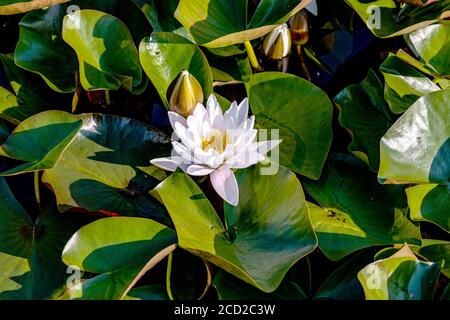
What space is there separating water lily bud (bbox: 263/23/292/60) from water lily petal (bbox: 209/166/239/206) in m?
0.56

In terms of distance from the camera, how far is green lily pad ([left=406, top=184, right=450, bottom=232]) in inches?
57.2

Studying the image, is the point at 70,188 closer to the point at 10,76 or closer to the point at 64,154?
the point at 64,154

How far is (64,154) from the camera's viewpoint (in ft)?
5.10

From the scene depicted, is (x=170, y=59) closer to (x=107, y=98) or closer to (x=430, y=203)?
(x=107, y=98)

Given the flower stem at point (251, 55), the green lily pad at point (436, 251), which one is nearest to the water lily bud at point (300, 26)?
the flower stem at point (251, 55)

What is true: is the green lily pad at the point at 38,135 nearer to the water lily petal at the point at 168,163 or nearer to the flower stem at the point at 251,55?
the water lily petal at the point at 168,163

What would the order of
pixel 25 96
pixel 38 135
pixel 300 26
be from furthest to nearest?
1. pixel 300 26
2. pixel 25 96
3. pixel 38 135

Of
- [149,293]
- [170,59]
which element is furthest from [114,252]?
[170,59]

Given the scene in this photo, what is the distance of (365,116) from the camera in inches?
66.7

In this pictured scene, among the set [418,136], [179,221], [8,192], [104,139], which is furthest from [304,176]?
[8,192]

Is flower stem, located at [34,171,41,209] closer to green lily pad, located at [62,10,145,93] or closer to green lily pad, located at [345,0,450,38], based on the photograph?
green lily pad, located at [62,10,145,93]

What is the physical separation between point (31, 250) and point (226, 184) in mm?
527

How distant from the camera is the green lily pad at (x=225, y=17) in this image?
5.26ft

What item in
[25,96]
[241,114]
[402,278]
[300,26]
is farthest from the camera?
[300,26]
